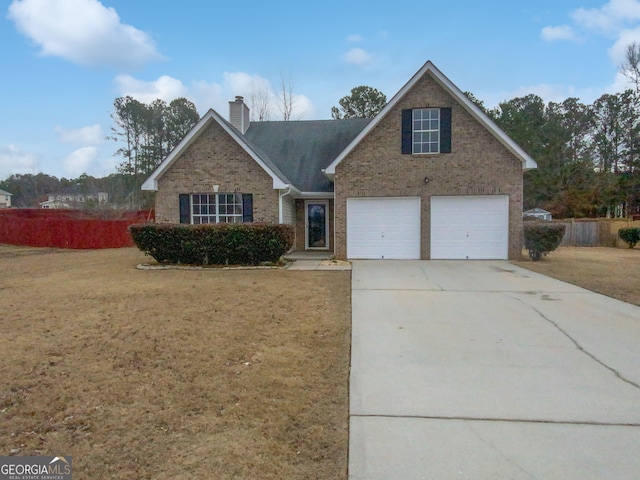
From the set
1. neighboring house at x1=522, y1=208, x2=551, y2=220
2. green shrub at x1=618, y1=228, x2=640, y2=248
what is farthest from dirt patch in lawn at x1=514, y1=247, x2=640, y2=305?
neighboring house at x1=522, y1=208, x2=551, y2=220

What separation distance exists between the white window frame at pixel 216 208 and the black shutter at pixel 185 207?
0.35 feet

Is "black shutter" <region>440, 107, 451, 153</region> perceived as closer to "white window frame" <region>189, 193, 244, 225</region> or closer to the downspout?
the downspout

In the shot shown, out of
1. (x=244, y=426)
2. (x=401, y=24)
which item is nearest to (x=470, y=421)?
(x=244, y=426)

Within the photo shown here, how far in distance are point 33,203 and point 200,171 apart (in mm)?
56162

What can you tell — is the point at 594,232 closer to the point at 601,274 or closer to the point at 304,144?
the point at 601,274

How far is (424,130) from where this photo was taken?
47.6 ft

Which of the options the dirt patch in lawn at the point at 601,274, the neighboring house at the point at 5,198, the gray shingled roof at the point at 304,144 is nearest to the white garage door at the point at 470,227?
the dirt patch in lawn at the point at 601,274

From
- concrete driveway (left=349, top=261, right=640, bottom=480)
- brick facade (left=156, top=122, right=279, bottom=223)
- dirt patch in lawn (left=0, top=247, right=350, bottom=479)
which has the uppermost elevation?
brick facade (left=156, top=122, right=279, bottom=223)

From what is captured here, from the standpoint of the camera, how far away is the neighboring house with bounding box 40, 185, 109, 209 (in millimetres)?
31562

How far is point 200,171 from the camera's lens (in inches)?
597

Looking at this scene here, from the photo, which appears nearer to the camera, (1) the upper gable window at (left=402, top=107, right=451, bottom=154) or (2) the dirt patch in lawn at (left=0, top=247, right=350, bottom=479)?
(2) the dirt patch in lawn at (left=0, top=247, right=350, bottom=479)

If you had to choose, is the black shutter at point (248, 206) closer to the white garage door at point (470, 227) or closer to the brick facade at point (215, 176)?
the brick facade at point (215, 176)

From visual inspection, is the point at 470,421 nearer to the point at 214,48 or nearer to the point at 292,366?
the point at 292,366

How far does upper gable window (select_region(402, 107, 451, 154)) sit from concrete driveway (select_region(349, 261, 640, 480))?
7.50m
